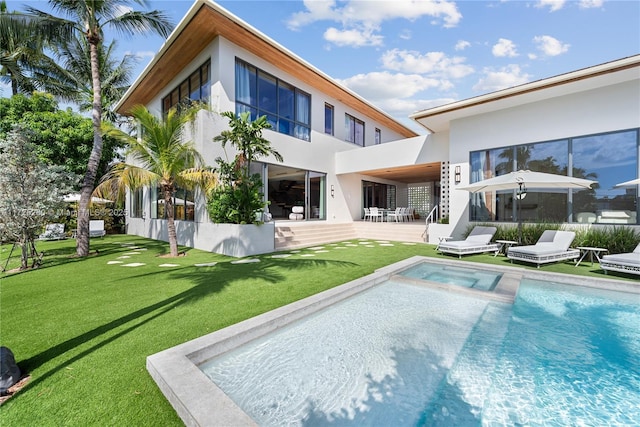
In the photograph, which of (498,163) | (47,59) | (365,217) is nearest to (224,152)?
(365,217)

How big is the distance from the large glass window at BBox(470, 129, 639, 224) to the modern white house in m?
0.03

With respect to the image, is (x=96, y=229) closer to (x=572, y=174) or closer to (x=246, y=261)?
(x=246, y=261)


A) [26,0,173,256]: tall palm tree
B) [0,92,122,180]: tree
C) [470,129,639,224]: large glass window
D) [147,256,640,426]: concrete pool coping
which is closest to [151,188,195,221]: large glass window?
[26,0,173,256]: tall palm tree

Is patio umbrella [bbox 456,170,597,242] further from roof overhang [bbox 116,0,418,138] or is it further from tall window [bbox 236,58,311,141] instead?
roof overhang [bbox 116,0,418,138]

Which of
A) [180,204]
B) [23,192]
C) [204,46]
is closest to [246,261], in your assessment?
[23,192]

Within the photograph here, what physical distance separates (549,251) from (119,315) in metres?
10.1

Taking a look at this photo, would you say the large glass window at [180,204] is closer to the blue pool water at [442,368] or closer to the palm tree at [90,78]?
the palm tree at [90,78]

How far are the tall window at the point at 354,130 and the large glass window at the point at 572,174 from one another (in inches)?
348

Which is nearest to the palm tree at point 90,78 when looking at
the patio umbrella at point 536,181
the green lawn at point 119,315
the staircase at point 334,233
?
the green lawn at point 119,315

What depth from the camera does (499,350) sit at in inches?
138

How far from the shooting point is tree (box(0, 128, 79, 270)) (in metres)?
6.74

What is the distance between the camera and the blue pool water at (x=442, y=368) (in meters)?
Result: 2.46

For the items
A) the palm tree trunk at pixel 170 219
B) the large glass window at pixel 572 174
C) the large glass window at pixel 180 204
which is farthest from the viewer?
the large glass window at pixel 180 204

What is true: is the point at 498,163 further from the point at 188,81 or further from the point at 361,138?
the point at 188,81
